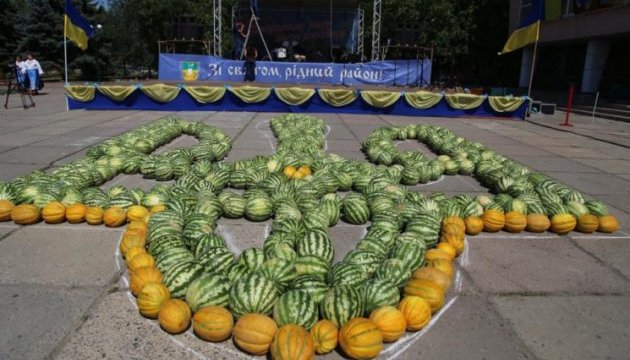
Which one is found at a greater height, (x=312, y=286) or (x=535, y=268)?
(x=312, y=286)

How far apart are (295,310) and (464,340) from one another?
1.52 metres

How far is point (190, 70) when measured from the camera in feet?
96.7

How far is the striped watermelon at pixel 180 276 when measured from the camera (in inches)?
168

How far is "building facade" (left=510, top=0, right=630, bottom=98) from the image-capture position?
2608 cm

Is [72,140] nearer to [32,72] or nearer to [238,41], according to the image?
[32,72]

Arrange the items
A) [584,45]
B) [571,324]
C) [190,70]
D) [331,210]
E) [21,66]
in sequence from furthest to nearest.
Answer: [584,45], [190,70], [21,66], [331,210], [571,324]

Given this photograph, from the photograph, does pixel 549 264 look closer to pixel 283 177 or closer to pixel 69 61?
pixel 283 177

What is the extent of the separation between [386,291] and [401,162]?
5756mm

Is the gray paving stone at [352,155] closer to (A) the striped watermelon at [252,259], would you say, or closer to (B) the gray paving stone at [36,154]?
(B) the gray paving stone at [36,154]

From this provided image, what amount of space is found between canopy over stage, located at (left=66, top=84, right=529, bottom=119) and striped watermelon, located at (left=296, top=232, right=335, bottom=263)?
14607 millimetres

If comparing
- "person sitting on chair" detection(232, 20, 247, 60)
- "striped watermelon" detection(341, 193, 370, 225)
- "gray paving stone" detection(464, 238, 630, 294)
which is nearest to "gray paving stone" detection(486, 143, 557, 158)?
"gray paving stone" detection(464, 238, 630, 294)

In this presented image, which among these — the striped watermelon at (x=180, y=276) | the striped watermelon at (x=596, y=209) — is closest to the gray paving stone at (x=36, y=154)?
the striped watermelon at (x=180, y=276)

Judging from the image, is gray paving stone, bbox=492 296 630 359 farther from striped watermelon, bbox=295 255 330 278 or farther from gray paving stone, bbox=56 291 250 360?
gray paving stone, bbox=56 291 250 360

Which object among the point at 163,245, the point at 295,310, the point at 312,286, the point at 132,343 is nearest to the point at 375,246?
the point at 312,286
